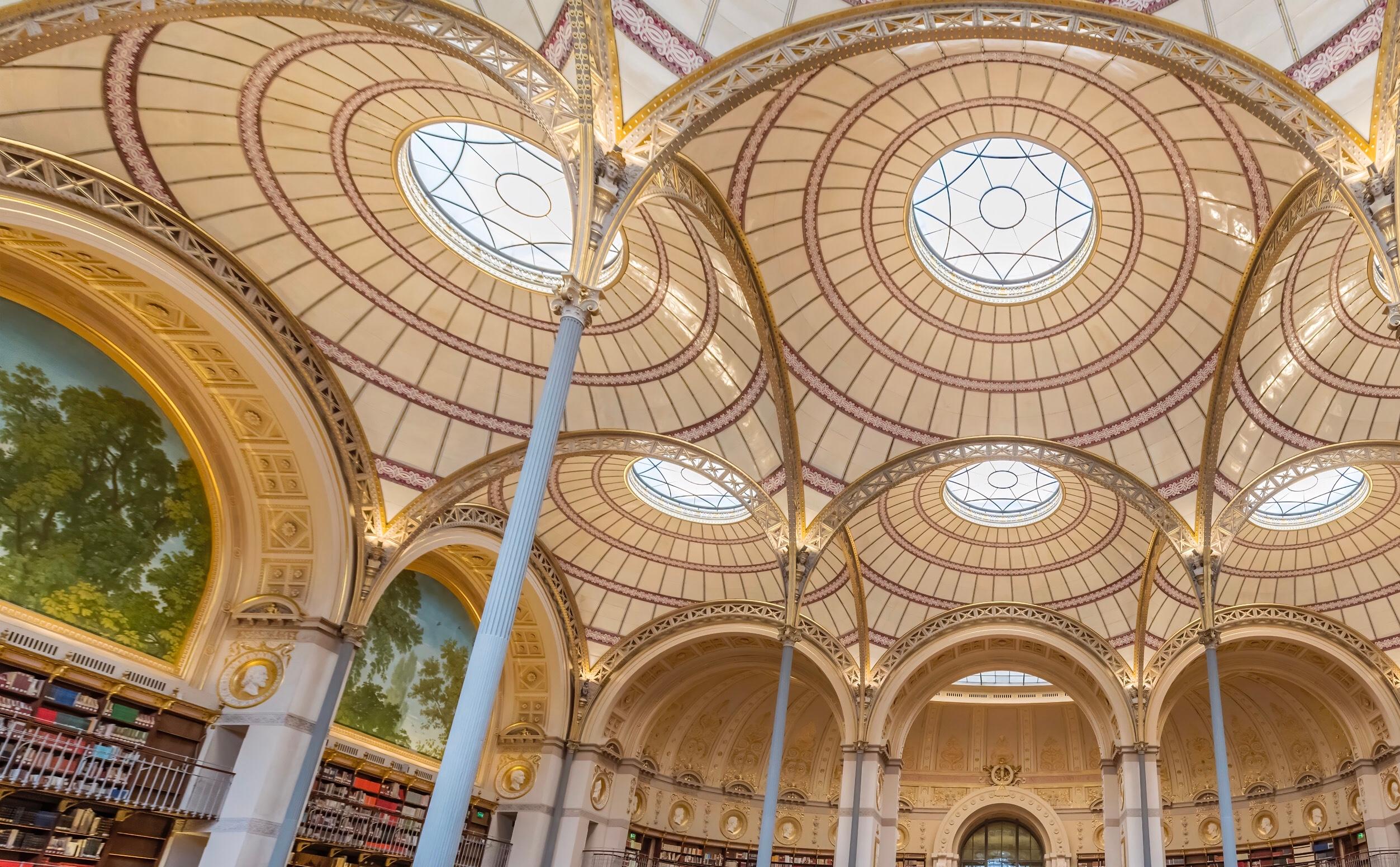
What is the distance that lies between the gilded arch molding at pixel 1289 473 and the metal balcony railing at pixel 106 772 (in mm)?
19999

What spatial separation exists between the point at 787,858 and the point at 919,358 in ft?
58.3

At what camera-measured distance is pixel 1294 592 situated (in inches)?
913

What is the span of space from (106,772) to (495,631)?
34.4 ft

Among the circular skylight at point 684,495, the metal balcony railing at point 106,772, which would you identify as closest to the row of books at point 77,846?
the metal balcony railing at point 106,772

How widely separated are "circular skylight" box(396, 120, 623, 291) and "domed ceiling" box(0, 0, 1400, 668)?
1.04 feet

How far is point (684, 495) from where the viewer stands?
25.0 metres

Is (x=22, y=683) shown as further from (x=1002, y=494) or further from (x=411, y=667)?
(x=1002, y=494)

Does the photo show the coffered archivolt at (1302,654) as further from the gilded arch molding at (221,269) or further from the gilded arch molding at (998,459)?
the gilded arch molding at (221,269)

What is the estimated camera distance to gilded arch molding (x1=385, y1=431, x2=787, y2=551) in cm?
1939

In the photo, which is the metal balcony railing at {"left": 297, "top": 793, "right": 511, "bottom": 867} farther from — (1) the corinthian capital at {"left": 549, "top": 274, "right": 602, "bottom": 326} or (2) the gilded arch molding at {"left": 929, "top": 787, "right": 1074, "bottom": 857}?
(2) the gilded arch molding at {"left": 929, "top": 787, "right": 1074, "bottom": 857}

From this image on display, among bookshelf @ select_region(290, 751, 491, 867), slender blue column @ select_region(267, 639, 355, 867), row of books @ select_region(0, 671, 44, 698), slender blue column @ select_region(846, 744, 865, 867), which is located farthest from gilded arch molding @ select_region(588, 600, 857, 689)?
row of books @ select_region(0, 671, 44, 698)

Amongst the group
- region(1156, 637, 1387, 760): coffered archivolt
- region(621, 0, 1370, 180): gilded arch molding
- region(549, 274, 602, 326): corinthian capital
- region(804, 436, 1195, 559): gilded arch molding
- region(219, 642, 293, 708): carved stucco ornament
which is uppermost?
region(621, 0, 1370, 180): gilded arch molding

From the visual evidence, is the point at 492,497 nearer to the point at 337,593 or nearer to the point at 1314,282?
the point at 337,593

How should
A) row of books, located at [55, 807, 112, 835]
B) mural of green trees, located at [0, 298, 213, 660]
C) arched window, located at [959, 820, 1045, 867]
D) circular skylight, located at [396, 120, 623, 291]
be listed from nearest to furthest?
row of books, located at [55, 807, 112, 835] → mural of green trees, located at [0, 298, 213, 660] → circular skylight, located at [396, 120, 623, 291] → arched window, located at [959, 820, 1045, 867]
